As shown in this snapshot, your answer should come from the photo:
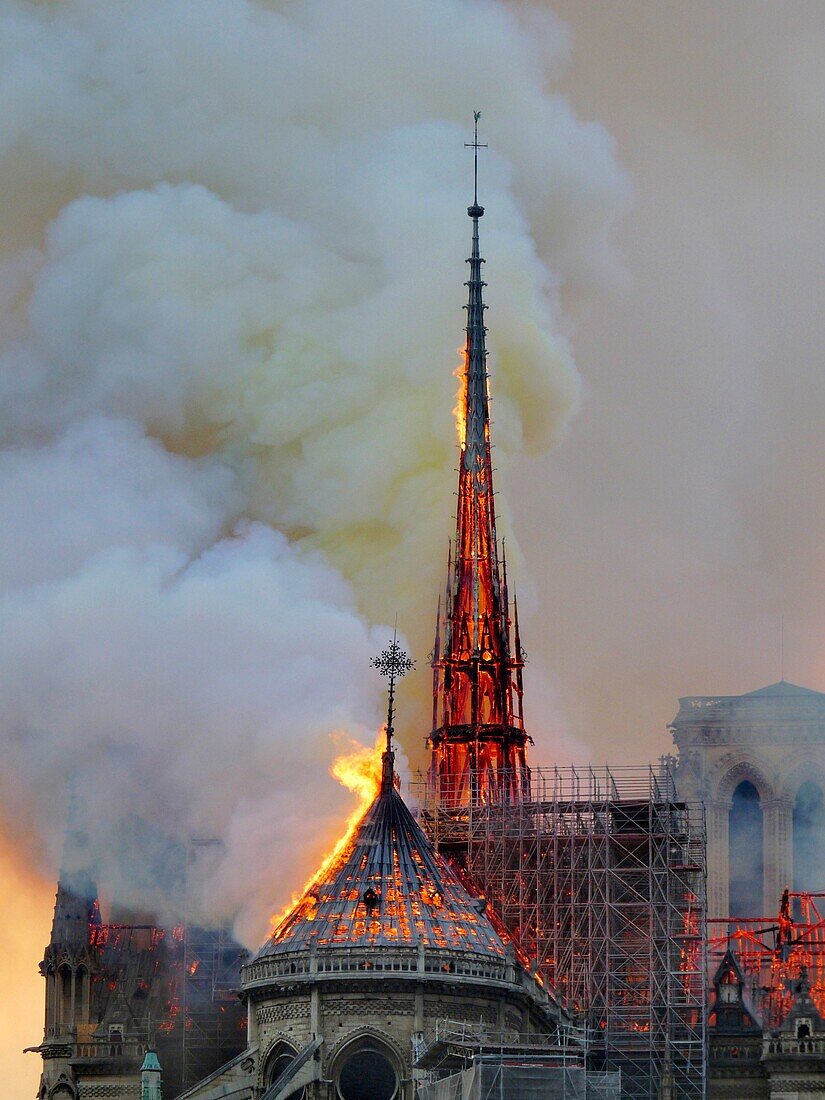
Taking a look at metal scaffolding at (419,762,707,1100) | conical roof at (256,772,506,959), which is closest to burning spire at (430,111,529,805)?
metal scaffolding at (419,762,707,1100)

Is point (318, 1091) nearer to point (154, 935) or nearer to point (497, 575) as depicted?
point (154, 935)

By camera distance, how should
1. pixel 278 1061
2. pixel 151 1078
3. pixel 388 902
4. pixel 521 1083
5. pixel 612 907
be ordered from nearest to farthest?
pixel 521 1083
pixel 278 1061
pixel 388 902
pixel 151 1078
pixel 612 907

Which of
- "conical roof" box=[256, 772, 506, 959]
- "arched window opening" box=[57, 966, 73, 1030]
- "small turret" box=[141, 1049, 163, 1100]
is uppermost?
"conical roof" box=[256, 772, 506, 959]

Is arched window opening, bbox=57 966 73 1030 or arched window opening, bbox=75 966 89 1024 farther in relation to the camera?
arched window opening, bbox=75 966 89 1024

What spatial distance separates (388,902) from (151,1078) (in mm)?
13148

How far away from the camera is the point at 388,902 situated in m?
147

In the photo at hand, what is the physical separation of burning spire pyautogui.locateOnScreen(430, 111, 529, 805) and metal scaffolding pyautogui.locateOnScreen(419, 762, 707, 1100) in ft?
29.8

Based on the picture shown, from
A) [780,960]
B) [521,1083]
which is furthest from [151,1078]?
[780,960]

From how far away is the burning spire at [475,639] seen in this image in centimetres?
18325

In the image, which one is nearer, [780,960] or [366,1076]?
[366,1076]

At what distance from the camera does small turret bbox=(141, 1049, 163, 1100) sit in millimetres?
149250

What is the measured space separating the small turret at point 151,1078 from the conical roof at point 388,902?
7612 millimetres

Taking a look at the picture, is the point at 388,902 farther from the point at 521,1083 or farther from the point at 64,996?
the point at 64,996

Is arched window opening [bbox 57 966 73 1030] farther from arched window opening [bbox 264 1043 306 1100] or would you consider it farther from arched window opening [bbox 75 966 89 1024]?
arched window opening [bbox 264 1043 306 1100]
